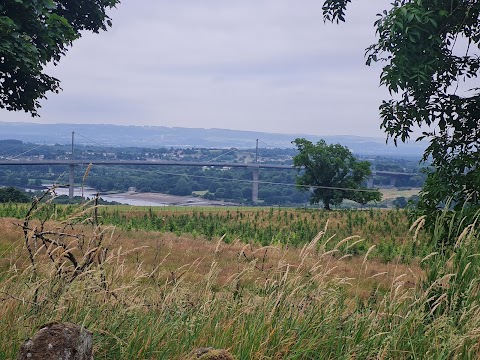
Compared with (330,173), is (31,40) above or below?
above

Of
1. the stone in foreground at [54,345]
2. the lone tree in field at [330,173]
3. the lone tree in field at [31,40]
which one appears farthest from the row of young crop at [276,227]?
the stone in foreground at [54,345]

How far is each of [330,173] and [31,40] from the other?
103 ft

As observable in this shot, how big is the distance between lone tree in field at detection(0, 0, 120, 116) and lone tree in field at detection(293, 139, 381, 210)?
81.5 feet

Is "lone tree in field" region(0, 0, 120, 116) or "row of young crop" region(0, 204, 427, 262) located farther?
"row of young crop" region(0, 204, 427, 262)

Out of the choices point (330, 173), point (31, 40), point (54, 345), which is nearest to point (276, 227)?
point (31, 40)

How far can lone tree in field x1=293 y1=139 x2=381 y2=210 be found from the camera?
137 feet

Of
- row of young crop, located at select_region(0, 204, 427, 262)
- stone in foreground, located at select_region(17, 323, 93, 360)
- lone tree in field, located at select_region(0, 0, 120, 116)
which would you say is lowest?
row of young crop, located at select_region(0, 204, 427, 262)

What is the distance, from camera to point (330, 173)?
4316 cm

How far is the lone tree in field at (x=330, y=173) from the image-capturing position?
137 ft

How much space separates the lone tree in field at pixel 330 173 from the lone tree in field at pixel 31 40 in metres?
24.9

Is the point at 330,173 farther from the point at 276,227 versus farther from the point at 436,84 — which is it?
the point at 436,84

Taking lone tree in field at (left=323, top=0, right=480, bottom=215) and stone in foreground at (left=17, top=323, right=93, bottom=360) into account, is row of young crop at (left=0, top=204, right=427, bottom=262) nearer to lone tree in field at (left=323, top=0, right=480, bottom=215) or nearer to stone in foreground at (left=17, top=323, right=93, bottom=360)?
lone tree in field at (left=323, top=0, right=480, bottom=215)

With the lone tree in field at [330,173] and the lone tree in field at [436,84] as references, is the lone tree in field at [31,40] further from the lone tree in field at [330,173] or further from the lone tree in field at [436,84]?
the lone tree in field at [330,173]

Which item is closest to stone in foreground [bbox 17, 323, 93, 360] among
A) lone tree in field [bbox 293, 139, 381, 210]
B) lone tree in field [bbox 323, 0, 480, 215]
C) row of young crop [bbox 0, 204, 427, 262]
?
lone tree in field [bbox 323, 0, 480, 215]
